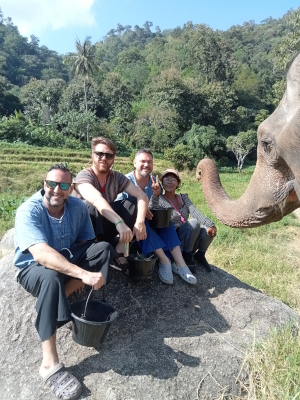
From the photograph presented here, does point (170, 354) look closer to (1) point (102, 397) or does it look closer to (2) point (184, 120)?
(1) point (102, 397)

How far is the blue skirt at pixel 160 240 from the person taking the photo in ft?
11.5

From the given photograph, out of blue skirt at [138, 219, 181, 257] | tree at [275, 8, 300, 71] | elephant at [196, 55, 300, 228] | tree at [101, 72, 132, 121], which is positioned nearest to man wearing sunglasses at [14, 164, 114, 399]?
blue skirt at [138, 219, 181, 257]

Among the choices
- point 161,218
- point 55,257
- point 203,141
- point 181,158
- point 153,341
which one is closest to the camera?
point 55,257

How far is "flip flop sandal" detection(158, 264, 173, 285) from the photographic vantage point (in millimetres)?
3582

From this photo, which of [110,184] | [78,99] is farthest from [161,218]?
[78,99]

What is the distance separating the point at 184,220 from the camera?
3.91 meters

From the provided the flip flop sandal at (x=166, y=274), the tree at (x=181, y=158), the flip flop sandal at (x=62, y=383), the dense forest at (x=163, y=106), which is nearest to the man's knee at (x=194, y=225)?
the flip flop sandal at (x=166, y=274)

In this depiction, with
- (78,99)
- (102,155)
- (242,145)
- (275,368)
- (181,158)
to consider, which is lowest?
(181,158)

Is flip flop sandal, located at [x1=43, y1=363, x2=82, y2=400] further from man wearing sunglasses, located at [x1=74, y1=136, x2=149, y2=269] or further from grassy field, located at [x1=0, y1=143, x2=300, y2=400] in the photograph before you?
grassy field, located at [x1=0, y1=143, x2=300, y2=400]

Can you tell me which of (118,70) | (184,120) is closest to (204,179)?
(184,120)

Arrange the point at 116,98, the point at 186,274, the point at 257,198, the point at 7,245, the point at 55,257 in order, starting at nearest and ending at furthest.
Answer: the point at 257,198
the point at 55,257
the point at 186,274
the point at 7,245
the point at 116,98

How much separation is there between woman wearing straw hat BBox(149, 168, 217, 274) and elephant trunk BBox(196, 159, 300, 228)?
940 millimetres

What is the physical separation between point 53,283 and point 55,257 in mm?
168

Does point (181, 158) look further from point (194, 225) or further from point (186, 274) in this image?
point (186, 274)
